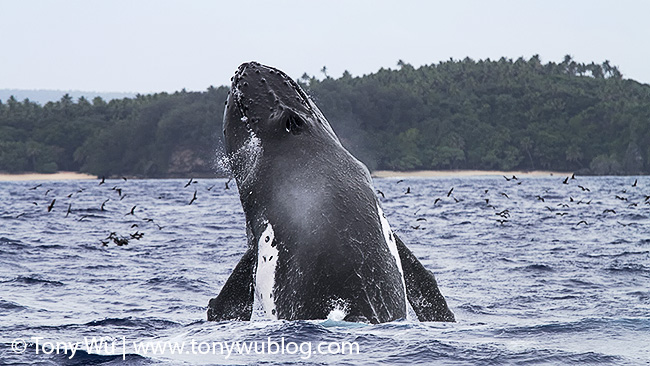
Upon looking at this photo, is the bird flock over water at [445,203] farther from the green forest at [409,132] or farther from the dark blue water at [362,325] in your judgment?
the green forest at [409,132]

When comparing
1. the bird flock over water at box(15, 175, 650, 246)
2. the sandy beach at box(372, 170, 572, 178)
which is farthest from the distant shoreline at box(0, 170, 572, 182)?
the bird flock over water at box(15, 175, 650, 246)

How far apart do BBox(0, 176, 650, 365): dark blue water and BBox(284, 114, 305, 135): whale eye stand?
1.61 meters

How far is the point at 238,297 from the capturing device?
678 centimetres

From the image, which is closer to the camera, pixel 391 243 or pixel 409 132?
pixel 391 243

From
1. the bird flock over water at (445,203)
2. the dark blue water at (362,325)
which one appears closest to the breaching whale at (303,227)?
the dark blue water at (362,325)

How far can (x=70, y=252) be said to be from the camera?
2167cm

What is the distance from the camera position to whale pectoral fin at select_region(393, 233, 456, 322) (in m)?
6.74

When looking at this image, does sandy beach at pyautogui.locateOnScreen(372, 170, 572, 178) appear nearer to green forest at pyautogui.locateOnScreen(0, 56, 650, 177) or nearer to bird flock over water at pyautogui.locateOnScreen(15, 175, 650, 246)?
green forest at pyautogui.locateOnScreen(0, 56, 650, 177)

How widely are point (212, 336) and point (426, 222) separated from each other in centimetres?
2763

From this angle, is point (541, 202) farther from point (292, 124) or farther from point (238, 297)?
point (238, 297)

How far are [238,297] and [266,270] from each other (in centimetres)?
48

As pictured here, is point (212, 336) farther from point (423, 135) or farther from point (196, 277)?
point (423, 135)

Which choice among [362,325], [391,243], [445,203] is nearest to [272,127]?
[391,243]

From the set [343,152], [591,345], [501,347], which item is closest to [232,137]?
[343,152]
